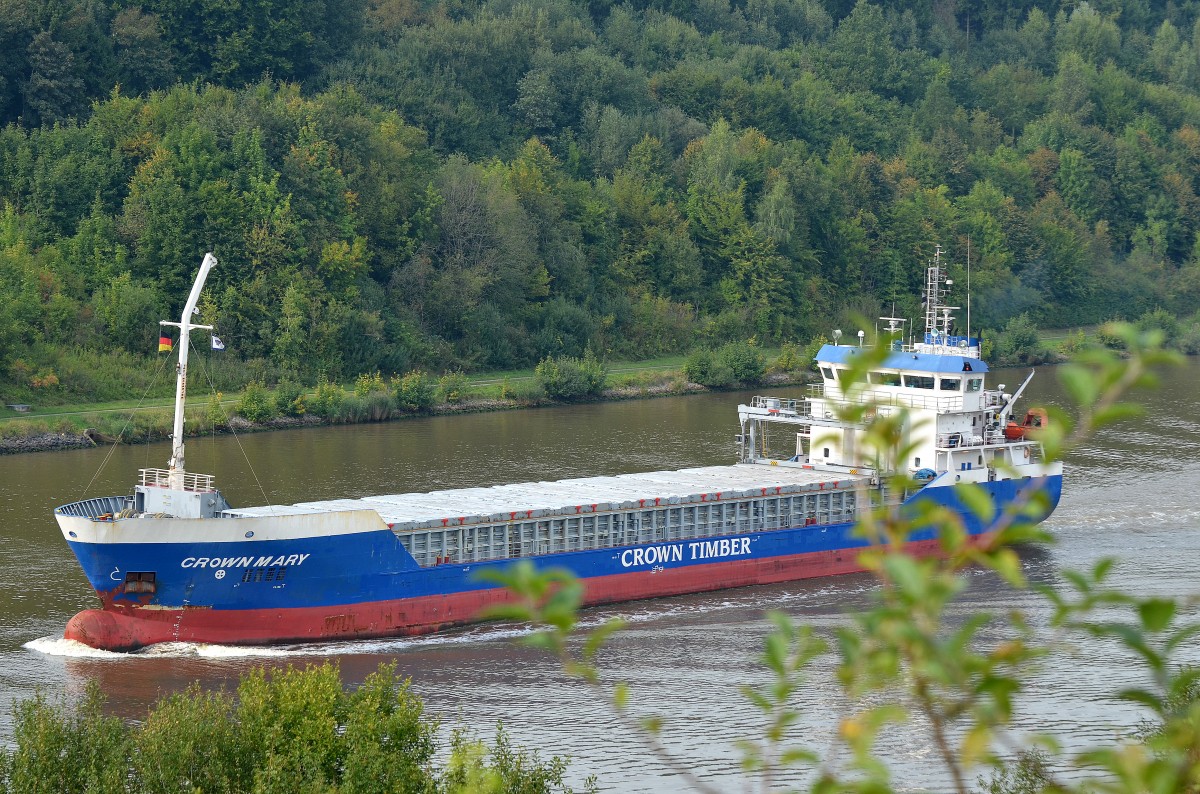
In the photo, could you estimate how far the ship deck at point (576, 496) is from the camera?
36.6m

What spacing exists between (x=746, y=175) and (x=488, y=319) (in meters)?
24.4

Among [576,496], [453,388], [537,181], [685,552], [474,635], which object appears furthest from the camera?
[537,181]

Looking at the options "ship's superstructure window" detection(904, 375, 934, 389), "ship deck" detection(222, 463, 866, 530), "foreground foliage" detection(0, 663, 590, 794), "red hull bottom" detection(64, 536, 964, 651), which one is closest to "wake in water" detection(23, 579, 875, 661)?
"red hull bottom" detection(64, 536, 964, 651)

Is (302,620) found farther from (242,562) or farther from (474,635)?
(474,635)

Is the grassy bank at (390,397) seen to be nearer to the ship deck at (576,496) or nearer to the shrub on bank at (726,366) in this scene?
the shrub on bank at (726,366)

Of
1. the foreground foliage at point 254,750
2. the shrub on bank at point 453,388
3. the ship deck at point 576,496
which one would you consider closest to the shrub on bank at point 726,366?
the shrub on bank at point 453,388

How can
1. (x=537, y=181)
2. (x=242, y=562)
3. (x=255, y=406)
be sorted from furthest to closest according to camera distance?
(x=537, y=181) → (x=255, y=406) → (x=242, y=562)

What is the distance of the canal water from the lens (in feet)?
97.9

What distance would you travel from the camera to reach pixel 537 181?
88.6 meters

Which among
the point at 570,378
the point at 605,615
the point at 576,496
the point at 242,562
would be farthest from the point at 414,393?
the point at 242,562

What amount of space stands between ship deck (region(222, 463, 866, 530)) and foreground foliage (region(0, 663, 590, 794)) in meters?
12.3

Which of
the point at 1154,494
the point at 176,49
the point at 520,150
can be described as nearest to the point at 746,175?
the point at 520,150

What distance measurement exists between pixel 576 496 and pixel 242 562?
9.65 metres

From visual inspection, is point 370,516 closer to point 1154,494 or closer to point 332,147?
point 1154,494
